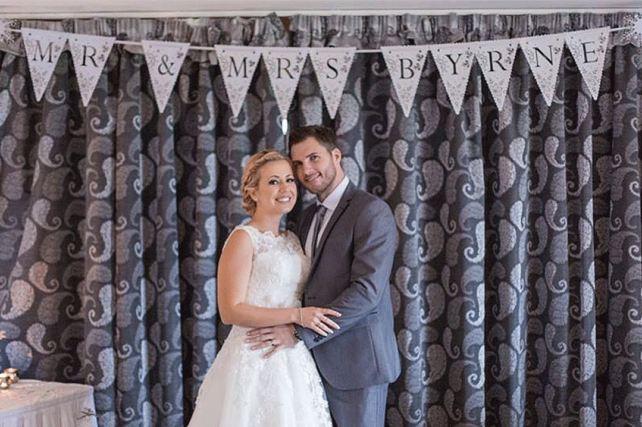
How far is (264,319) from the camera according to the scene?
225 cm

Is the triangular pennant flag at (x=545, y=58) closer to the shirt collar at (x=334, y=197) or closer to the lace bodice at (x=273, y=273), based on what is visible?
the shirt collar at (x=334, y=197)

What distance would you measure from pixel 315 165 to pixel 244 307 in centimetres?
58

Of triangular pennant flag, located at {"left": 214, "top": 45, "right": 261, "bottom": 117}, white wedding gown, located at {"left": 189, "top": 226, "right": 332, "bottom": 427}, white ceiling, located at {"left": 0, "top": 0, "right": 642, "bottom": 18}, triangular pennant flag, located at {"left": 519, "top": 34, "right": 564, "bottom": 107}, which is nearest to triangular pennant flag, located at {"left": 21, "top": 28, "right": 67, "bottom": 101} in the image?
white ceiling, located at {"left": 0, "top": 0, "right": 642, "bottom": 18}

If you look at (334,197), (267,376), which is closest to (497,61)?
(334,197)

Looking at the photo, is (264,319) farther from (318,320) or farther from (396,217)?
(396,217)

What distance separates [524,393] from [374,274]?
1.23 metres

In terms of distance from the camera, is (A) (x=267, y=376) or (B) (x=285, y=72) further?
(B) (x=285, y=72)

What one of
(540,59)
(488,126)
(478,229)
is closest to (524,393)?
(478,229)

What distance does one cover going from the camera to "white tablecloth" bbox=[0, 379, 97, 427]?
263cm

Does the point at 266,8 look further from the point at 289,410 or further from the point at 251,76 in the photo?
the point at 289,410

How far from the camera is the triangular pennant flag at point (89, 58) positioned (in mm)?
3020

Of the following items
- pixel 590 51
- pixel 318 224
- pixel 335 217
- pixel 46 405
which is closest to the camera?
pixel 335 217

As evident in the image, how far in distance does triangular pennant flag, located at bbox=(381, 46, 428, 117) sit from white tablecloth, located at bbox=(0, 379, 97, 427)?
1.85 metres

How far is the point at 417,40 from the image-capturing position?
305cm
